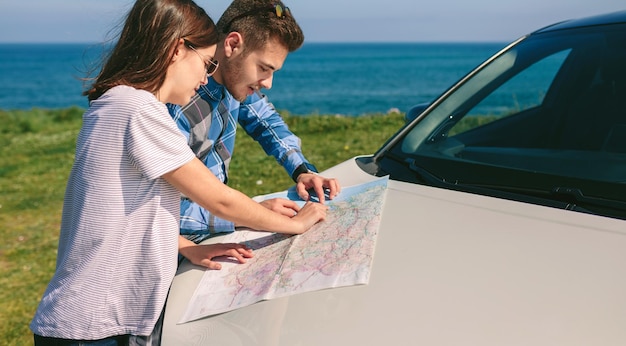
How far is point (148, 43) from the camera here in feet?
5.41

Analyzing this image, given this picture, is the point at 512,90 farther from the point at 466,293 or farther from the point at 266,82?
the point at 466,293

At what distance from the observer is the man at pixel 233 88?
2.10 m

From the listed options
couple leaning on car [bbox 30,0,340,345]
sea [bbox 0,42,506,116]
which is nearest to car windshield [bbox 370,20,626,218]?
couple leaning on car [bbox 30,0,340,345]

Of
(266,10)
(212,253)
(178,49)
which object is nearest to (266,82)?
(266,10)

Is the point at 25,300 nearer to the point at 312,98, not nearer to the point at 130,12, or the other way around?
the point at 130,12

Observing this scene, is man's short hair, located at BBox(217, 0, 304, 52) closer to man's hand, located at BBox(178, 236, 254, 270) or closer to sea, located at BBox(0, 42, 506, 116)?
man's hand, located at BBox(178, 236, 254, 270)

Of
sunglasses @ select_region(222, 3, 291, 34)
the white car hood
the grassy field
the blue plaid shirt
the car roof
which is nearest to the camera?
the white car hood

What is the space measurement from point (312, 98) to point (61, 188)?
3924 centimetres

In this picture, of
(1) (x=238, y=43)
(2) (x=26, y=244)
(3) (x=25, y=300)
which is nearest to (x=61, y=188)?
(2) (x=26, y=244)

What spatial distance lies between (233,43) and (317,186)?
593 millimetres

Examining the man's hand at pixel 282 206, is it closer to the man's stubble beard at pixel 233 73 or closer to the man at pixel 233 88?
the man at pixel 233 88

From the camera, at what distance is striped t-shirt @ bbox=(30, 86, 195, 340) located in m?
1.55

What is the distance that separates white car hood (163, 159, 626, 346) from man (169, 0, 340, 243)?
1.02ft

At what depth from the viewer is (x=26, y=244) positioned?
4.65m
